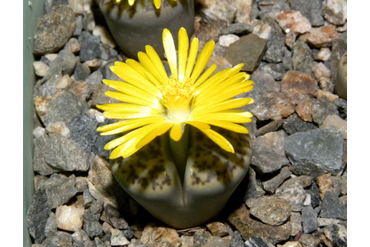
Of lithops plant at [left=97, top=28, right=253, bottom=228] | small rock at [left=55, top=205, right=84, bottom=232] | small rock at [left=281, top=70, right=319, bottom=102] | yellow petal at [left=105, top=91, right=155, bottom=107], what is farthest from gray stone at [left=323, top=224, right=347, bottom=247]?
small rock at [left=55, top=205, right=84, bottom=232]

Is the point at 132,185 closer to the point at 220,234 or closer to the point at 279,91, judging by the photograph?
the point at 220,234

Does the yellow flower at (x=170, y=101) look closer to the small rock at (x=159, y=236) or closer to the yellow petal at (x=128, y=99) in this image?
the yellow petal at (x=128, y=99)

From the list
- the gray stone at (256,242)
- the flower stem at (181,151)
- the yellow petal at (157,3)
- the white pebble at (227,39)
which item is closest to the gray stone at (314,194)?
the gray stone at (256,242)

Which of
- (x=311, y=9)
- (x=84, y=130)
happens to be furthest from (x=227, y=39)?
(x=84, y=130)

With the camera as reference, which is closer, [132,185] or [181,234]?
[132,185]

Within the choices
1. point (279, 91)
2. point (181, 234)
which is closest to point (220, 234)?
point (181, 234)

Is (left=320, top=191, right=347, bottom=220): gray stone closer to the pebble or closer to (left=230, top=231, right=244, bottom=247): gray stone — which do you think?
the pebble
